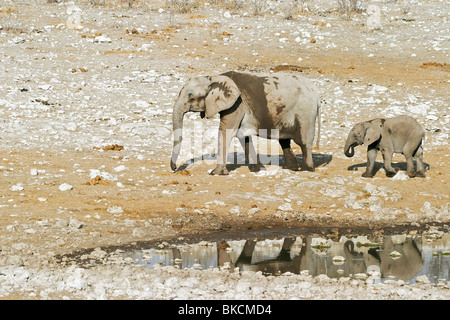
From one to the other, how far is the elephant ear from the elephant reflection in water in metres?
3.04

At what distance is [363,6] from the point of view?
27.3 meters

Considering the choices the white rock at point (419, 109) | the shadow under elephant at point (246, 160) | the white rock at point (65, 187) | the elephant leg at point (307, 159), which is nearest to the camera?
the white rock at point (65, 187)

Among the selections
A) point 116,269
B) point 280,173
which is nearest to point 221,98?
point 280,173

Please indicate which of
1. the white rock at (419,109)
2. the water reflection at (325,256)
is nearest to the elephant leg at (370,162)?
the water reflection at (325,256)

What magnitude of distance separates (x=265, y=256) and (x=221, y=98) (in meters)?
3.89

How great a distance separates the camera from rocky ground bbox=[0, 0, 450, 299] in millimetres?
7629

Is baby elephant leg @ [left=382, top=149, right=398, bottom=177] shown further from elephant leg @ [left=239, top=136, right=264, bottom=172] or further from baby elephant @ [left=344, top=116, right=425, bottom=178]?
elephant leg @ [left=239, top=136, right=264, bottom=172]

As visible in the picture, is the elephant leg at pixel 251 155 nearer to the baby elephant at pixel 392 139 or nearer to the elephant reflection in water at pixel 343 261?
the baby elephant at pixel 392 139

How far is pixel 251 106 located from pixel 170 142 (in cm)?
300

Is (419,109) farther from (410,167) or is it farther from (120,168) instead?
(120,168)

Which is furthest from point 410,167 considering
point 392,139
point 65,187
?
point 65,187

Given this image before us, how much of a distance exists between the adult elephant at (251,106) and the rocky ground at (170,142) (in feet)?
2.13

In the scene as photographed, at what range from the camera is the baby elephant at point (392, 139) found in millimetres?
12344
